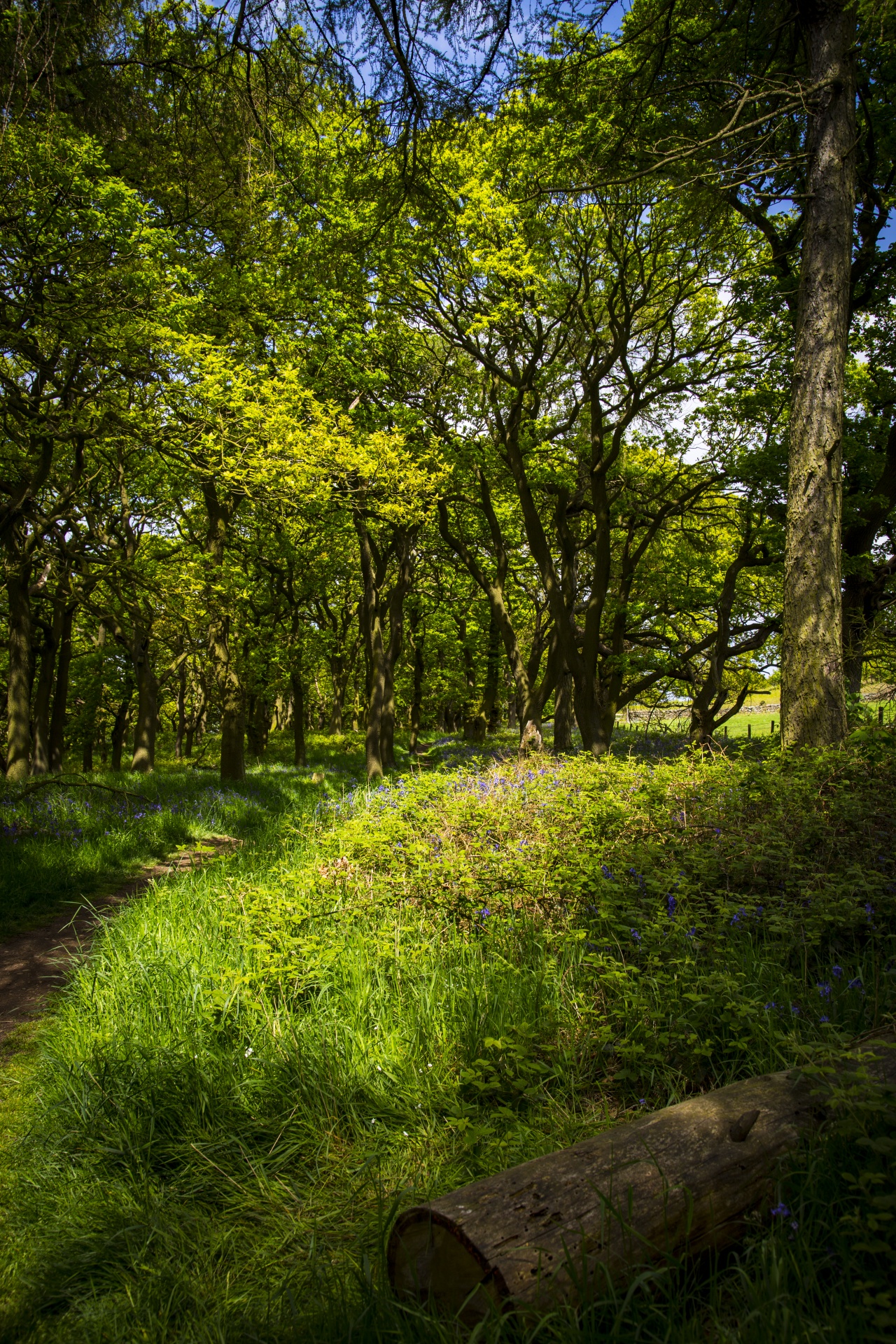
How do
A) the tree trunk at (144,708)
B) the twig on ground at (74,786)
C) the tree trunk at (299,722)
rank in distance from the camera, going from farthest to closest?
the tree trunk at (299,722) → the tree trunk at (144,708) → the twig on ground at (74,786)

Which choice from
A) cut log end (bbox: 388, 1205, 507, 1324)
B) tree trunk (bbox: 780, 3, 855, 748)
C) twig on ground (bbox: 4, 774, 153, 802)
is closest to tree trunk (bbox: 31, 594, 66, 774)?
twig on ground (bbox: 4, 774, 153, 802)

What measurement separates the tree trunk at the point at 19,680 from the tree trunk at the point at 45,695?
186cm

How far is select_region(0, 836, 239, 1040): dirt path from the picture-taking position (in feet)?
14.6

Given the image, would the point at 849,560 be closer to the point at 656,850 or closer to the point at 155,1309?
the point at 656,850

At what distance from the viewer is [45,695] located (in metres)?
18.5

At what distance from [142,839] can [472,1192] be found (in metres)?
7.57

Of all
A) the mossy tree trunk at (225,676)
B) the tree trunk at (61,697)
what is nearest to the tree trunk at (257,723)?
the tree trunk at (61,697)

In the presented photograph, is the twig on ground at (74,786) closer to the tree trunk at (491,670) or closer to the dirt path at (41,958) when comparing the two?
the dirt path at (41,958)

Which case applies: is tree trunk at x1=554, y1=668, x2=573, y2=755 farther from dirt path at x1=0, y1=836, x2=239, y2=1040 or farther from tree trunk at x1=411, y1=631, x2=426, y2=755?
tree trunk at x1=411, y1=631, x2=426, y2=755

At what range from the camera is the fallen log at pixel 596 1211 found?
5.69 ft

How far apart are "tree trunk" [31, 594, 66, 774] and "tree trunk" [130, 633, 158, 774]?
1927mm

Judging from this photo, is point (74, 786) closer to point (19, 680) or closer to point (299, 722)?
point (19, 680)

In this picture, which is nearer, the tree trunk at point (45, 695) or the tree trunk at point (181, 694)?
the tree trunk at point (45, 695)

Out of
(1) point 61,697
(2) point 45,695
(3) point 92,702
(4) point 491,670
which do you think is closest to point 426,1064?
(2) point 45,695
